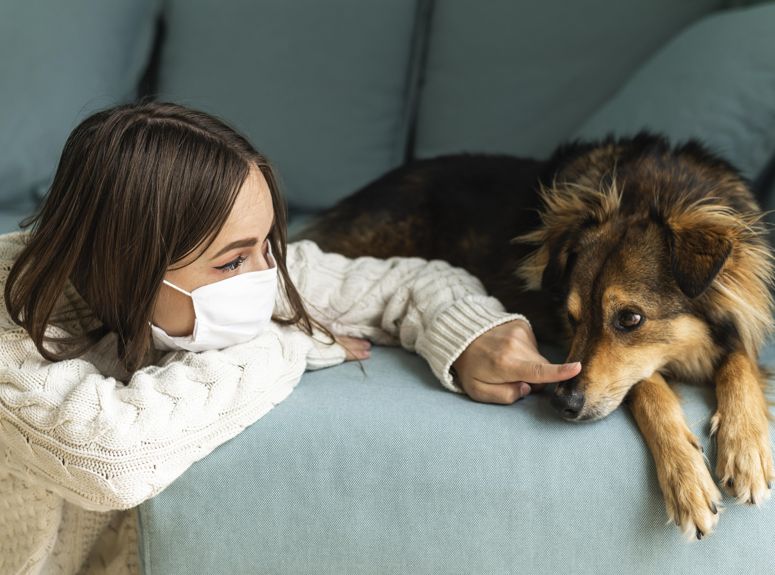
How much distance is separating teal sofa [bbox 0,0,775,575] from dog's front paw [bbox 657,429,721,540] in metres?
0.04

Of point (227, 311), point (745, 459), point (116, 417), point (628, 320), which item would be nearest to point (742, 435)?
point (745, 459)

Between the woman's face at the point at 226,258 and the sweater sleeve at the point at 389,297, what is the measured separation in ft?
0.85

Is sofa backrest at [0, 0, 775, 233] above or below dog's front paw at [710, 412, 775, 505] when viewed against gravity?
above

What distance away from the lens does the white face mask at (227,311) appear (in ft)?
4.90

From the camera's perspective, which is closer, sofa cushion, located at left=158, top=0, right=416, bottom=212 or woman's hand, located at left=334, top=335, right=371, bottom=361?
woman's hand, located at left=334, top=335, right=371, bottom=361

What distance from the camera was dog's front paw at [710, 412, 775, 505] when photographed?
4.48 ft

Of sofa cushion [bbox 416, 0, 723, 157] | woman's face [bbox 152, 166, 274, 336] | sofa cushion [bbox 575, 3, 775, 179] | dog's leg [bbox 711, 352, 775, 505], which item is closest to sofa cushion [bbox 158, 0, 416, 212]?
sofa cushion [bbox 416, 0, 723, 157]

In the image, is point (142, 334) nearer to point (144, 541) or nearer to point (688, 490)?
point (144, 541)

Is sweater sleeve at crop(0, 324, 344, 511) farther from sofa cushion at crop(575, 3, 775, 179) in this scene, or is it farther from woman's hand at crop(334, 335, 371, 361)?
sofa cushion at crop(575, 3, 775, 179)

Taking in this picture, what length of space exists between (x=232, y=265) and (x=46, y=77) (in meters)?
1.61

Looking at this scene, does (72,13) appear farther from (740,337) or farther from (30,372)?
(740,337)

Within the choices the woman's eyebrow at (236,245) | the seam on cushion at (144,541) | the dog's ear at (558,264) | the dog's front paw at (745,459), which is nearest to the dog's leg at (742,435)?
the dog's front paw at (745,459)

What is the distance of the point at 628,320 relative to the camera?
1.60 meters

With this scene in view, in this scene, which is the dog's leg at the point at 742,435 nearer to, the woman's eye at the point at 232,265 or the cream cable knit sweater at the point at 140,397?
the cream cable knit sweater at the point at 140,397
